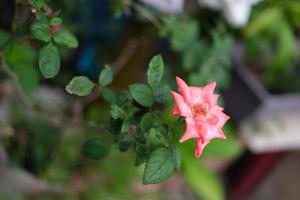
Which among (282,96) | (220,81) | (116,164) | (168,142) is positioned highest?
(168,142)

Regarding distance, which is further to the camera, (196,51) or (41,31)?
(196,51)

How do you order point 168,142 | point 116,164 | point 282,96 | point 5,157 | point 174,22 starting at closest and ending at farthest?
point 168,142, point 174,22, point 5,157, point 116,164, point 282,96

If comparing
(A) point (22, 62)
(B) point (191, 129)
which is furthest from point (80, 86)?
(A) point (22, 62)

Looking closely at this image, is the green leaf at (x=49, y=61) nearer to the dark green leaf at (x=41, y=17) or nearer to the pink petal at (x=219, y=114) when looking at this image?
the dark green leaf at (x=41, y=17)

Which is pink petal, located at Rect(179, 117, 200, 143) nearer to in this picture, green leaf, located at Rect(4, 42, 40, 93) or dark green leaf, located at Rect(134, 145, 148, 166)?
dark green leaf, located at Rect(134, 145, 148, 166)

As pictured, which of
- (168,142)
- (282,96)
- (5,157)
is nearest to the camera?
(168,142)

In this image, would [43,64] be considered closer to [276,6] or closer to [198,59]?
[198,59]

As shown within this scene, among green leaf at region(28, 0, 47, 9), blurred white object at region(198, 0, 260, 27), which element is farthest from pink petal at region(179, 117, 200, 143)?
blurred white object at region(198, 0, 260, 27)

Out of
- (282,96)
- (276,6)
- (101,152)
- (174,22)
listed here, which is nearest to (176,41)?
(174,22)

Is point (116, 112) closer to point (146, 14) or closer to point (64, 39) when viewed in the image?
point (64, 39)
